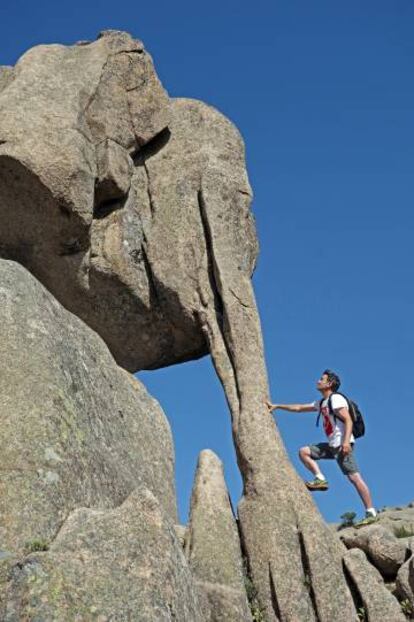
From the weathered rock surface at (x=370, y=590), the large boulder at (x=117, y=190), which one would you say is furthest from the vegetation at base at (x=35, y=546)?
the large boulder at (x=117, y=190)

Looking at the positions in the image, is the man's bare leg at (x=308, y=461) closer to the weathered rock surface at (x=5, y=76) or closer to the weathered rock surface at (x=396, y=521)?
the weathered rock surface at (x=396, y=521)

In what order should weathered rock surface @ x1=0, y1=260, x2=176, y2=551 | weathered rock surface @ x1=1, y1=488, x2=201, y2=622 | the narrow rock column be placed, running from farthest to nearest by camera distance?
the narrow rock column → weathered rock surface @ x1=0, y1=260, x2=176, y2=551 → weathered rock surface @ x1=1, y1=488, x2=201, y2=622

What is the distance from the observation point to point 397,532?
64.8ft

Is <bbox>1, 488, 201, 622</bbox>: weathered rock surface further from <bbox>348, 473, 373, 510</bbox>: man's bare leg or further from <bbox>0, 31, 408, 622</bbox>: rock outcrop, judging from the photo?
<bbox>348, 473, 373, 510</bbox>: man's bare leg

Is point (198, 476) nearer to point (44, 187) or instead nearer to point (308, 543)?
point (308, 543)

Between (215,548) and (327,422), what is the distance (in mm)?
3988

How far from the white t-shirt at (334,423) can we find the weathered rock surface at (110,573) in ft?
21.2

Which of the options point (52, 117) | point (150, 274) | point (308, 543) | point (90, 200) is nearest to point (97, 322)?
point (150, 274)

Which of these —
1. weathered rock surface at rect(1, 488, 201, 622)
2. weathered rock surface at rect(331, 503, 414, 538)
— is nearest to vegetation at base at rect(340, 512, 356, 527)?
weathered rock surface at rect(331, 503, 414, 538)

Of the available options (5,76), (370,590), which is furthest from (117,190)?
(370,590)

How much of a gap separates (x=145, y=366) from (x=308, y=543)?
19.1ft

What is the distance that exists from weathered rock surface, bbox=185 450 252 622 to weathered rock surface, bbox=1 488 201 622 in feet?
5.50

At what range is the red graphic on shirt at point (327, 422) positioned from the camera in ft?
60.3

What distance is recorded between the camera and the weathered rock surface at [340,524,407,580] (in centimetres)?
1702
